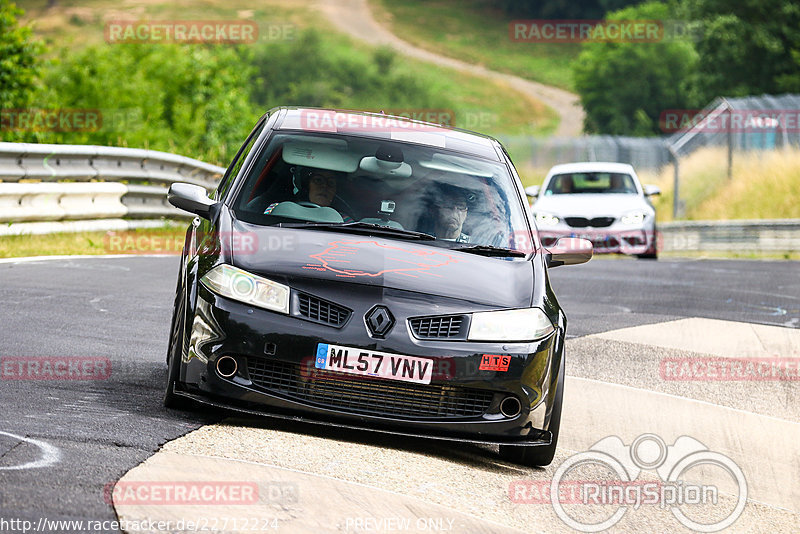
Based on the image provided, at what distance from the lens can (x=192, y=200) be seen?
616 cm

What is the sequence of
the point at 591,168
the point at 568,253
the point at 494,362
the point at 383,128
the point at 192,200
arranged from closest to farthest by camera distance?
the point at 494,362, the point at 192,200, the point at 568,253, the point at 383,128, the point at 591,168

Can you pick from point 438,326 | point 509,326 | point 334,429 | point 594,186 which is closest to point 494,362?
point 509,326

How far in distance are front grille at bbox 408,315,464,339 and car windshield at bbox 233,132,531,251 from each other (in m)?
0.71

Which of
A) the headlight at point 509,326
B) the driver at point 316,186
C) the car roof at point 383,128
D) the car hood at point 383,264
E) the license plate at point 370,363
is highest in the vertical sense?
the car roof at point 383,128

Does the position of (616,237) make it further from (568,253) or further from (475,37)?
(475,37)

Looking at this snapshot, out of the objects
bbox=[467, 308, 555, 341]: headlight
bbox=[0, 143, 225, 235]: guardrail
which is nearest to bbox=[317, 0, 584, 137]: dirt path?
bbox=[0, 143, 225, 235]: guardrail

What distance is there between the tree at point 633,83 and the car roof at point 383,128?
282 ft

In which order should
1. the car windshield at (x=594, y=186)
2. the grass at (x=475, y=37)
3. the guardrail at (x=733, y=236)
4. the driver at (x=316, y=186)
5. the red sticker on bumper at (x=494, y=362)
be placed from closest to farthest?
the red sticker on bumper at (x=494, y=362) → the driver at (x=316, y=186) → the car windshield at (x=594, y=186) → the guardrail at (x=733, y=236) → the grass at (x=475, y=37)

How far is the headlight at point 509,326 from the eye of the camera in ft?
17.9

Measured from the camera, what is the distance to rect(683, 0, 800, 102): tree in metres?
60.4

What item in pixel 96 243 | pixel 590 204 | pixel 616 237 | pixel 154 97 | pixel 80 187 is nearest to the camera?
pixel 80 187

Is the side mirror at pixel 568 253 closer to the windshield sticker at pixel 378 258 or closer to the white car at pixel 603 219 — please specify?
the windshield sticker at pixel 378 258

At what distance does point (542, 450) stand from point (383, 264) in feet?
3.86

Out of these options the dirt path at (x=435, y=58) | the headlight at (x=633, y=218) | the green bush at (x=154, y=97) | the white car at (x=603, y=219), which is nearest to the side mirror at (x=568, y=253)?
Answer: the white car at (x=603, y=219)
